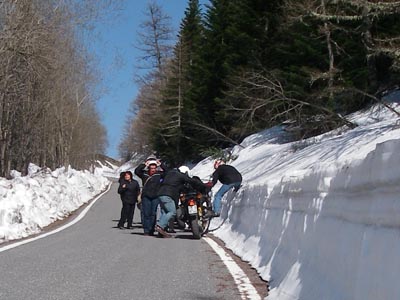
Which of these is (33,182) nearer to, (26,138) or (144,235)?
(144,235)

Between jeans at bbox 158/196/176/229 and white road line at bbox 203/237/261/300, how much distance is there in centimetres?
235

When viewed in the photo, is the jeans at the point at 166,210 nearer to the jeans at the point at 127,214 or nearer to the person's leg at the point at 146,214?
the person's leg at the point at 146,214

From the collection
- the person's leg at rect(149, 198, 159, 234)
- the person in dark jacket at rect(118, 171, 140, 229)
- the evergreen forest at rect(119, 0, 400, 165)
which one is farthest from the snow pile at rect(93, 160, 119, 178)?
the person's leg at rect(149, 198, 159, 234)

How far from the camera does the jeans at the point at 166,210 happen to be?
13.9 m

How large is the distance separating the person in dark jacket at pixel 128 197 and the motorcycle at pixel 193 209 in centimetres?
227

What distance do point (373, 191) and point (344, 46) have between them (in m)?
23.9

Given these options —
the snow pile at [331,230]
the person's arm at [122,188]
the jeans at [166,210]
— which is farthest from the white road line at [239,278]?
the person's arm at [122,188]

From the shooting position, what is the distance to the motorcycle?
14.2 metres

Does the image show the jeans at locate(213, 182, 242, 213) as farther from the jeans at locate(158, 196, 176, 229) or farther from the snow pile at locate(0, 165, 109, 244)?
the snow pile at locate(0, 165, 109, 244)

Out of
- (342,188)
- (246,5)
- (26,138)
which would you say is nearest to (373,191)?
(342,188)

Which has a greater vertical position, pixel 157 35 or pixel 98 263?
pixel 157 35

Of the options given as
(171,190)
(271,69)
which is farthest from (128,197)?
(271,69)

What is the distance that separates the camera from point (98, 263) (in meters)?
9.02

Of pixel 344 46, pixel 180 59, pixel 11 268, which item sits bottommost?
pixel 11 268
